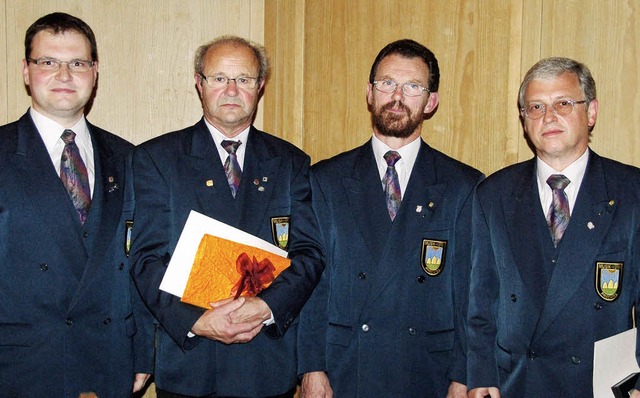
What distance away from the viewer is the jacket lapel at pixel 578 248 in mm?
2928

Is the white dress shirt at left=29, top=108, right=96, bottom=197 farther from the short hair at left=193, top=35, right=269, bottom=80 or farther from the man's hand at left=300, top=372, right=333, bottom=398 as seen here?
the man's hand at left=300, top=372, right=333, bottom=398

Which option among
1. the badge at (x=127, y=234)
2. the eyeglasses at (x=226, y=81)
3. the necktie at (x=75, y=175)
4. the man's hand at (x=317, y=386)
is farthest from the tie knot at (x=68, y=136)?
the man's hand at (x=317, y=386)

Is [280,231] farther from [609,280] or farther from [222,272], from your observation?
[609,280]

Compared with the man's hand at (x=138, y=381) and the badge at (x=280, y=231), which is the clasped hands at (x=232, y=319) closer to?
the badge at (x=280, y=231)

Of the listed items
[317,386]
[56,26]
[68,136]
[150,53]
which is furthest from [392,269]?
[150,53]

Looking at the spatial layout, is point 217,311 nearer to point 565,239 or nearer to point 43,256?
point 43,256

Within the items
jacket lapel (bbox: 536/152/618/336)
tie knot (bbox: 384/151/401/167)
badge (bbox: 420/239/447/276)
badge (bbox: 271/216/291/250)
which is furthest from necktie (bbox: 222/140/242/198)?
jacket lapel (bbox: 536/152/618/336)

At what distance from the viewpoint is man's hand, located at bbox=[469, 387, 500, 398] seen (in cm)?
309

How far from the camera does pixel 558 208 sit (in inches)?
121

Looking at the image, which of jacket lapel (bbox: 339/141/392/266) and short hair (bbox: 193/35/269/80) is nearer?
jacket lapel (bbox: 339/141/392/266)

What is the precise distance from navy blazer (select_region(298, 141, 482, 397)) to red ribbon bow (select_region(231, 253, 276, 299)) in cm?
26

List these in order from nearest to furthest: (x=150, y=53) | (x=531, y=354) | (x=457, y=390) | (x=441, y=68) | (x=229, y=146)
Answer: (x=531, y=354) → (x=457, y=390) → (x=229, y=146) → (x=441, y=68) → (x=150, y=53)

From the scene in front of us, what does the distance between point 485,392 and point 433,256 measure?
0.61 metres

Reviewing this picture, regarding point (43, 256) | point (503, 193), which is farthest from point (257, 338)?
point (503, 193)
